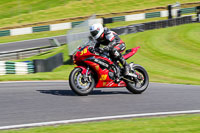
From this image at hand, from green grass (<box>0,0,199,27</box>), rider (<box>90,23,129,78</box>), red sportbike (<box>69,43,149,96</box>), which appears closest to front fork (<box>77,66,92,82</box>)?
red sportbike (<box>69,43,149,96</box>)

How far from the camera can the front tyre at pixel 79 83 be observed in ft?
24.9

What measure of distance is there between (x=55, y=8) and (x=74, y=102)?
3443 centimetres

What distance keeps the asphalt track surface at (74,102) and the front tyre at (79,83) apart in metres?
0.15

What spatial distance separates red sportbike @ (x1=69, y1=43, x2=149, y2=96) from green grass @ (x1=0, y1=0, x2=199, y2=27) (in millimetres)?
28561

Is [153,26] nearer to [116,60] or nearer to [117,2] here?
[117,2]

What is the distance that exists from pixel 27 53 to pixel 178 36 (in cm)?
1072

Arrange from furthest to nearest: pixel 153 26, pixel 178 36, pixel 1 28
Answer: pixel 1 28
pixel 153 26
pixel 178 36

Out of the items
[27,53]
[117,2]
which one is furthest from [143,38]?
[117,2]

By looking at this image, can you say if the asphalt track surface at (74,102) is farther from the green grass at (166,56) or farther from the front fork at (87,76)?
the green grass at (166,56)

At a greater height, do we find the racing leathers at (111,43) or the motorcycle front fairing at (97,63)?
the racing leathers at (111,43)

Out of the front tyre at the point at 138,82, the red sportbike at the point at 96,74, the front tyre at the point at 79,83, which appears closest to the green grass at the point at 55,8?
the front tyre at the point at 138,82

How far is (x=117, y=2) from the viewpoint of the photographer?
139 ft

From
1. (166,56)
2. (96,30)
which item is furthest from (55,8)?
(96,30)

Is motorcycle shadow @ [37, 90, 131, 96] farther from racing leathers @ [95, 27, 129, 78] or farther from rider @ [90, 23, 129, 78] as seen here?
rider @ [90, 23, 129, 78]
